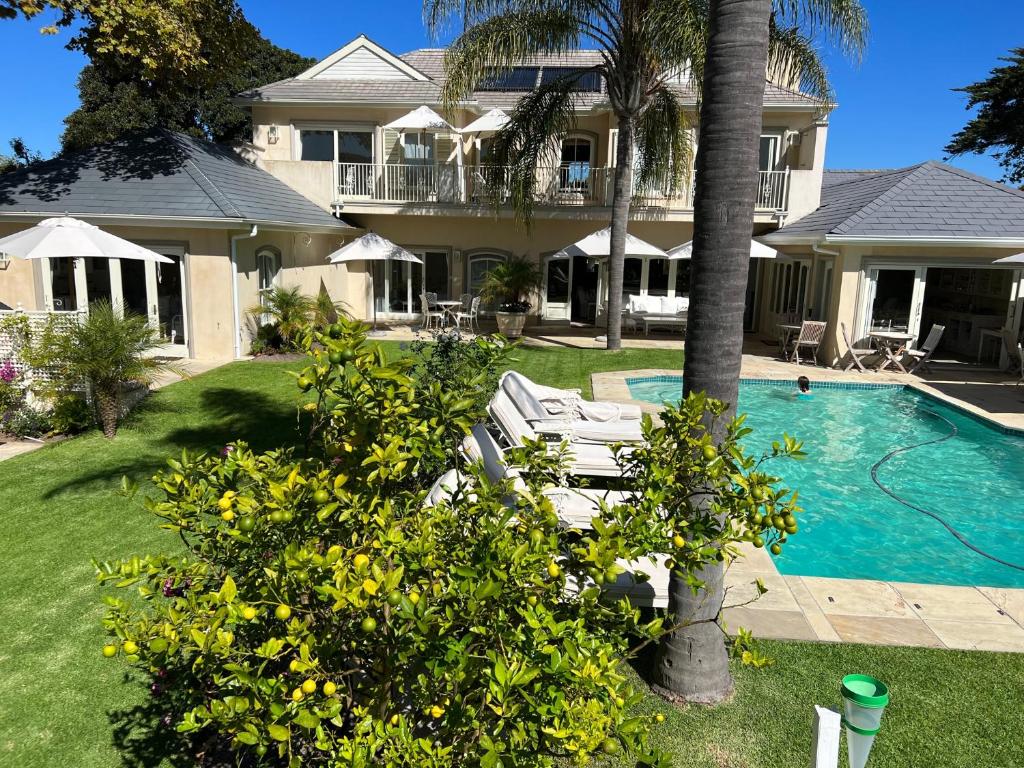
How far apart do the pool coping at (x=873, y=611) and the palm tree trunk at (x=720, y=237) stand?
595mm

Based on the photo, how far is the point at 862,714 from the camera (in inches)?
96.6

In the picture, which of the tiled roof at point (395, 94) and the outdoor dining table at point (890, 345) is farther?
the tiled roof at point (395, 94)

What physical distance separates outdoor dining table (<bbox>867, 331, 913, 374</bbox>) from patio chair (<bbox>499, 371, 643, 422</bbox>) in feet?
30.4

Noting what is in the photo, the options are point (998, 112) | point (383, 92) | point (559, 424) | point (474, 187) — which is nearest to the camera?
point (559, 424)

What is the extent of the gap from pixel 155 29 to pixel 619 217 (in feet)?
35.2

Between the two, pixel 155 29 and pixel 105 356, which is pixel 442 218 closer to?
pixel 155 29

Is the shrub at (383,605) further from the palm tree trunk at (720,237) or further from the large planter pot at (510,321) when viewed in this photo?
the large planter pot at (510,321)

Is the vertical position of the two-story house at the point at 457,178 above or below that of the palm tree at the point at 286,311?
above

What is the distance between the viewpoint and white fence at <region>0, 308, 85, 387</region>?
10.4 metres

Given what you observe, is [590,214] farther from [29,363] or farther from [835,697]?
[835,697]

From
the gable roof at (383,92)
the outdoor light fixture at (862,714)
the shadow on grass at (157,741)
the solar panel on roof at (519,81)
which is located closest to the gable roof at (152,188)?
the gable roof at (383,92)

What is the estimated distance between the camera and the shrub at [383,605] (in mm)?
2227

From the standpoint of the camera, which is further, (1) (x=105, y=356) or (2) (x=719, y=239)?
(1) (x=105, y=356)

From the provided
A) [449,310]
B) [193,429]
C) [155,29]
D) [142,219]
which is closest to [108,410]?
[193,429]
